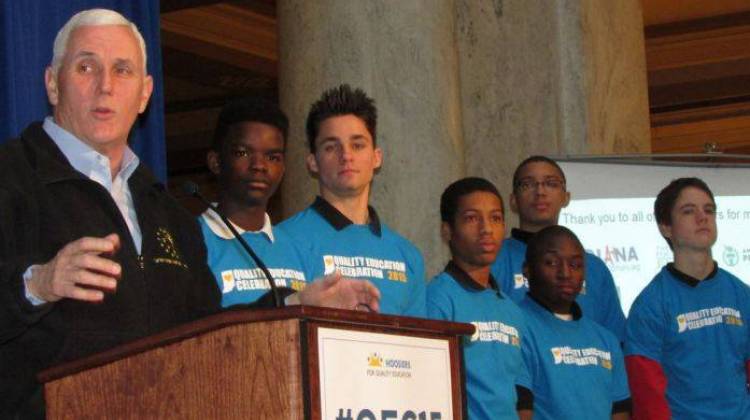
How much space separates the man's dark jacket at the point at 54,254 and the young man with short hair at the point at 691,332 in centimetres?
215

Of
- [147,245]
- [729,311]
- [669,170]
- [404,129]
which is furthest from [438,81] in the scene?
[147,245]

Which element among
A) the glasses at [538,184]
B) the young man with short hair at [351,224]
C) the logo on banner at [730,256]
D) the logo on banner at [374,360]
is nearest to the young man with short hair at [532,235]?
the glasses at [538,184]

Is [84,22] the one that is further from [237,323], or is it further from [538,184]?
[538,184]

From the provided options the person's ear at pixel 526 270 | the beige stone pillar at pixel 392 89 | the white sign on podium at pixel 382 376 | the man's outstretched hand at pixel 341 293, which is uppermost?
the beige stone pillar at pixel 392 89

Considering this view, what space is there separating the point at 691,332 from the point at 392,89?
135cm

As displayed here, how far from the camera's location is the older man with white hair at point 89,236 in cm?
194

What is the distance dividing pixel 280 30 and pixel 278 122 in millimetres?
1462

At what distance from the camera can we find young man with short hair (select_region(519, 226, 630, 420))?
3.84 m

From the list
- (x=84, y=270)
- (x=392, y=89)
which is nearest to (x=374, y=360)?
(x=84, y=270)

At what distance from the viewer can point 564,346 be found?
3930 millimetres

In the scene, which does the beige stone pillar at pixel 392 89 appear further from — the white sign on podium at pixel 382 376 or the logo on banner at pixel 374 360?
the logo on banner at pixel 374 360

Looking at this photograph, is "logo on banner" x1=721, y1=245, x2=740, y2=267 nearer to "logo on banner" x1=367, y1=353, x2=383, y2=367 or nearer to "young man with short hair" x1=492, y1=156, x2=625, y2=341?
Result: "young man with short hair" x1=492, y1=156, x2=625, y2=341

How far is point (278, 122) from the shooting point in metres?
3.62

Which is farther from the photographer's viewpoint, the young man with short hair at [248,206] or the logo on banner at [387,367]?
the young man with short hair at [248,206]
